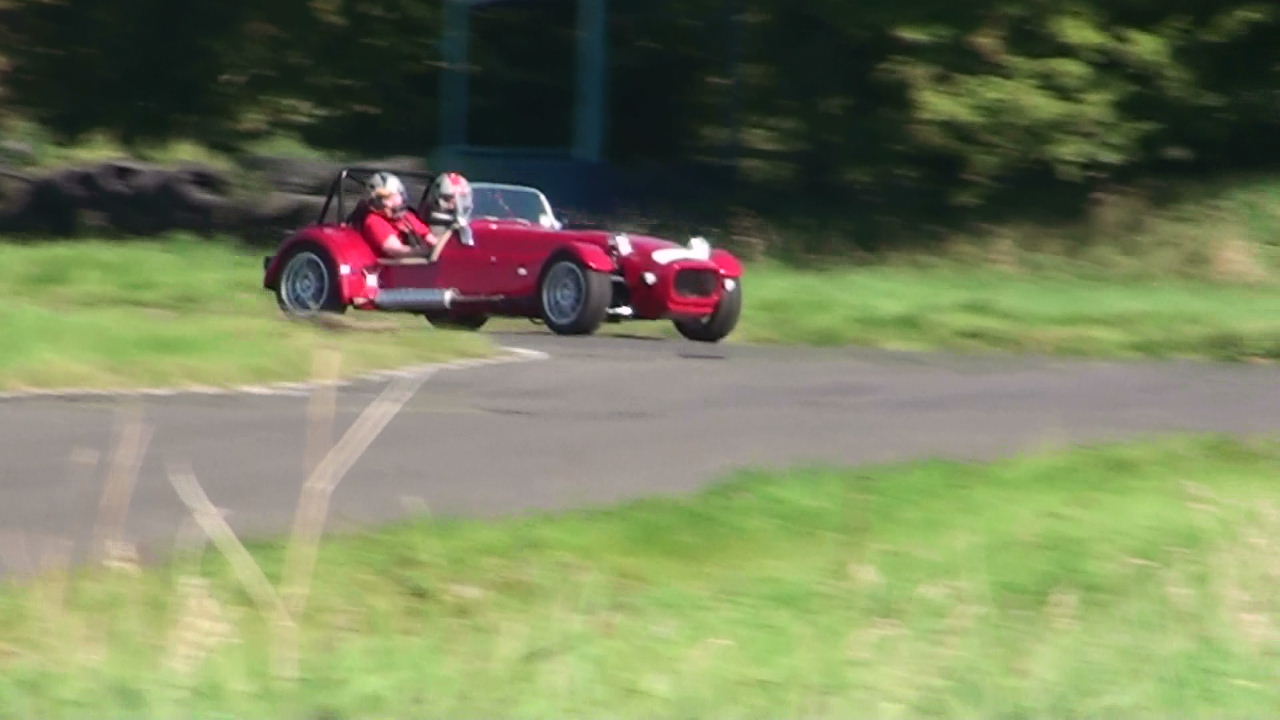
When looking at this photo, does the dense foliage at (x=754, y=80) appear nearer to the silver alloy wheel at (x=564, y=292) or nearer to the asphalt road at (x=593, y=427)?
the silver alloy wheel at (x=564, y=292)

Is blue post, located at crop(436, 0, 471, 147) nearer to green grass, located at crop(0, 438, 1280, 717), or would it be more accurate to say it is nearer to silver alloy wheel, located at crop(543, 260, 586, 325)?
silver alloy wheel, located at crop(543, 260, 586, 325)

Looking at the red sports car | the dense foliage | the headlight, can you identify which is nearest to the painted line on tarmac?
the red sports car

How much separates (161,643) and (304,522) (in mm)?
1519

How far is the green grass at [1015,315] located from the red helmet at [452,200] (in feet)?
7.59

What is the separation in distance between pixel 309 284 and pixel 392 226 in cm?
77

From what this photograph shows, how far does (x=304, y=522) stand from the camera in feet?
24.8

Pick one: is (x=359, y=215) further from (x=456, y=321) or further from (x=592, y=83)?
(x=592, y=83)

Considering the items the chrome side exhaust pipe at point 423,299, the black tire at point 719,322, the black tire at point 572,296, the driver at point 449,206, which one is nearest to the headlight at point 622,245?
the black tire at point 572,296

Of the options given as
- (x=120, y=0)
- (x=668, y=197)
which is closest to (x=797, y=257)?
(x=668, y=197)

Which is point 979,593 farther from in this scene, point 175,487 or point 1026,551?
point 175,487

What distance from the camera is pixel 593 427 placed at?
10422 mm

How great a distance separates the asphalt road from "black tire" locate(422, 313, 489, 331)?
1846mm

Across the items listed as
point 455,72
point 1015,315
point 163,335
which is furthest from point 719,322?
point 455,72

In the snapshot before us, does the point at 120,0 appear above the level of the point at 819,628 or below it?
above
